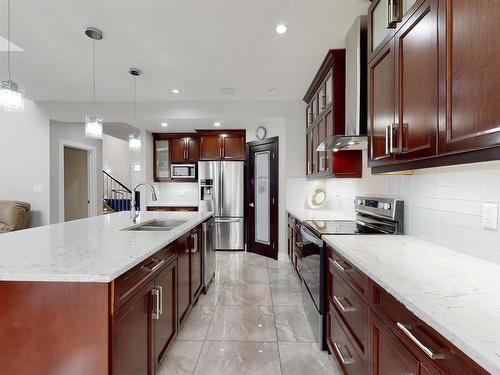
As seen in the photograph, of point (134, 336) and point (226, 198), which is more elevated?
point (226, 198)

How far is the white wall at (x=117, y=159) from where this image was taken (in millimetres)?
8828

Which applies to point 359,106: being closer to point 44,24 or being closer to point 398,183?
point 398,183

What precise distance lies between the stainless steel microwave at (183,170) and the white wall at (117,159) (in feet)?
13.3

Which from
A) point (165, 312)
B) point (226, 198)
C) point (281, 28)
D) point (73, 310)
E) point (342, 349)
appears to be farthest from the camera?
point (226, 198)

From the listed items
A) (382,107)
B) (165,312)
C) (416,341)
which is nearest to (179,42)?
(382,107)

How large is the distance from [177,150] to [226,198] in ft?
5.42

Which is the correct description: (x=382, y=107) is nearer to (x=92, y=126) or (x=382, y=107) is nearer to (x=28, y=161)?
(x=92, y=126)

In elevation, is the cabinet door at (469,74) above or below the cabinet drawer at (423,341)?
above

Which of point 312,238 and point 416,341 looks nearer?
point 416,341

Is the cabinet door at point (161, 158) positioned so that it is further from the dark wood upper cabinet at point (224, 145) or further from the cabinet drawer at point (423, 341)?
the cabinet drawer at point (423, 341)

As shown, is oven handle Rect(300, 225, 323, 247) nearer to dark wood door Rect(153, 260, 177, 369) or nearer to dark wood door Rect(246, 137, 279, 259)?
dark wood door Rect(153, 260, 177, 369)

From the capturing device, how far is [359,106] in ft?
7.29

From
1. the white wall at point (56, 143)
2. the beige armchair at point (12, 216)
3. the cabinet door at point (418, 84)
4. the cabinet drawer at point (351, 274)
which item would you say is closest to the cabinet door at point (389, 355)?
the cabinet drawer at point (351, 274)

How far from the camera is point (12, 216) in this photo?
4.03 m
